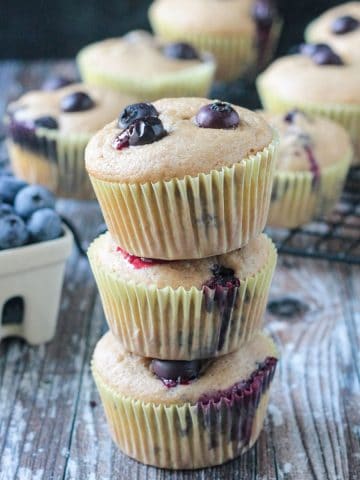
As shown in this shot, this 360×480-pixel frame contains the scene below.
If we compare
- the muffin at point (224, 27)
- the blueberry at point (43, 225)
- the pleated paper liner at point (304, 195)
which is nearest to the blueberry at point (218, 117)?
the blueberry at point (43, 225)

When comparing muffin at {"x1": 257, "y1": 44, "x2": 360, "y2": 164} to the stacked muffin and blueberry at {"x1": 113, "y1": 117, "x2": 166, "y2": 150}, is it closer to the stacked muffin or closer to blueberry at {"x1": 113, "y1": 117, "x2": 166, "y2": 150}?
the stacked muffin

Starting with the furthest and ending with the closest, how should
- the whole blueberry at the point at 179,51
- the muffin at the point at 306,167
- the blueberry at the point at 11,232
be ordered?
the whole blueberry at the point at 179,51 < the muffin at the point at 306,167 < the blueberry at the point at 11,232

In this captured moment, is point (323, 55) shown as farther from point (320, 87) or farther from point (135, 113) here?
point (135, 113)

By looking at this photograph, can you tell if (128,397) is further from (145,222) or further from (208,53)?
(208,53)

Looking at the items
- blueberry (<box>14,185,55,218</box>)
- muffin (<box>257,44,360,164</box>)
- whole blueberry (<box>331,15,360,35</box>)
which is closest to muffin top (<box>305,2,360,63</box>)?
whole blueberry (<box>331,15,360,35</box>)

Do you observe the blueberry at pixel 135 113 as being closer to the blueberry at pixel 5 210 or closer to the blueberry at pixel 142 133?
the blueberry at pixel 142 133

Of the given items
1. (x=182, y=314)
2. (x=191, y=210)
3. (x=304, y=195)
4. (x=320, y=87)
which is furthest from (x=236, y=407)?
(x=320, y=87)

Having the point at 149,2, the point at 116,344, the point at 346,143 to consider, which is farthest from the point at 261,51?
the point at 116,344
